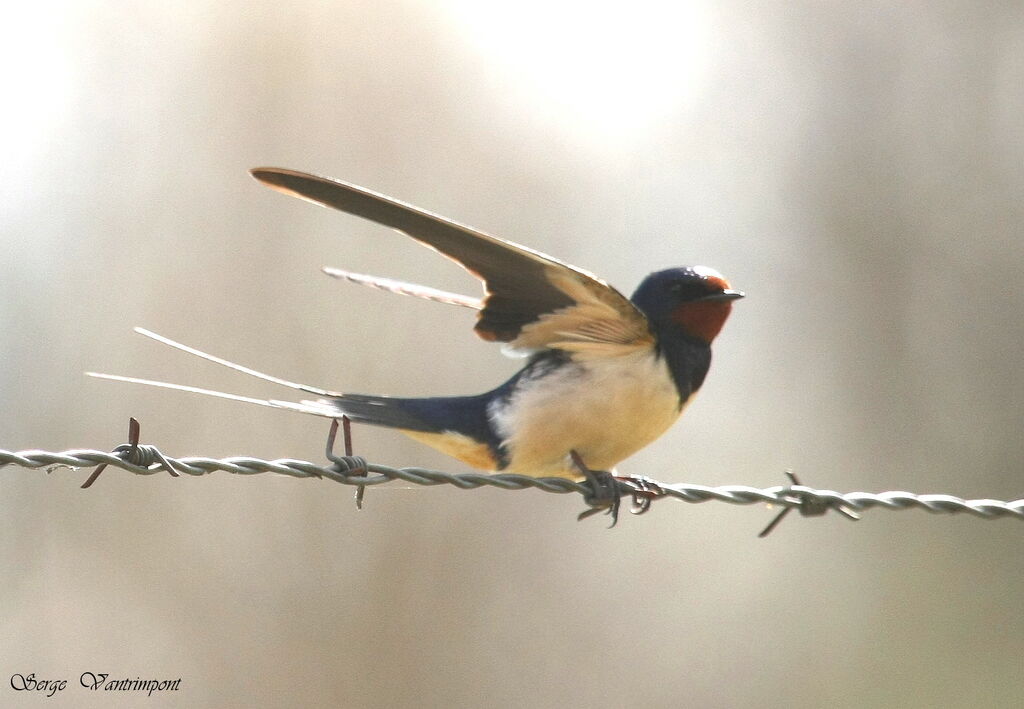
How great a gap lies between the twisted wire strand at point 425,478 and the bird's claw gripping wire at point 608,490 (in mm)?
73

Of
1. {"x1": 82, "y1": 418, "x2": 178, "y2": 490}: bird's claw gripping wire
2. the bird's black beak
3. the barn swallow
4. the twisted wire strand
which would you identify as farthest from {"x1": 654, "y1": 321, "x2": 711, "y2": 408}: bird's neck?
{"x1": 82, "y1": 418, "x2": 178, "y2": 490}: bird's claw gripping wire

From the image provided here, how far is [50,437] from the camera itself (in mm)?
8125

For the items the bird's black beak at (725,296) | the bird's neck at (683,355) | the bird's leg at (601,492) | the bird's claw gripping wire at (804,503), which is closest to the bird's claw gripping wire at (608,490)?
the bird's leg at (601,492)

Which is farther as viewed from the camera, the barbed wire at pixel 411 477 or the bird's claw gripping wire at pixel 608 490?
the bird's claw gripping wire at pixel 608 490

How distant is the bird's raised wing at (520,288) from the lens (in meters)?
2.49

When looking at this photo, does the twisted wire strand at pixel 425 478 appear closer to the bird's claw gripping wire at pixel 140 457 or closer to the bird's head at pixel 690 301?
the bird's claw gripping wire at pixel 140 457

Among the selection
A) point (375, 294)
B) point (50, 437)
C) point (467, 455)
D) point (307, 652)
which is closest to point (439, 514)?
point (307, 652)

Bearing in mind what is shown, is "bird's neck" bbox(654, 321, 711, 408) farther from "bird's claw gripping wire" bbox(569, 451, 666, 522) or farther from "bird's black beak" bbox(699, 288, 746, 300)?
"bird's claw gripping wire" bbox(569, 451, 666, 522)

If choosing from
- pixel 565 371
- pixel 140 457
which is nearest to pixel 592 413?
pixel 565 371

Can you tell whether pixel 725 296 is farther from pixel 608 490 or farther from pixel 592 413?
pixel 608 490

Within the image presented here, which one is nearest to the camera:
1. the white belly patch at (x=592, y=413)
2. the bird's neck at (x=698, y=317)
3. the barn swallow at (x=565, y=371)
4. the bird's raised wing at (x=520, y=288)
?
the bird's raised wing at (x=520, y=288)

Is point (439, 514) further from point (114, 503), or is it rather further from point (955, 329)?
point (955, 329)

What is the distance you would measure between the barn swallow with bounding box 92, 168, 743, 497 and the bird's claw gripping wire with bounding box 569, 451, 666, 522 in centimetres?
4

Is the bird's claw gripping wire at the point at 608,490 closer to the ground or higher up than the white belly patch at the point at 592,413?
closer to the ground
